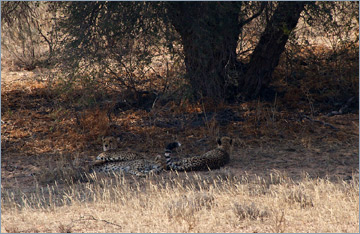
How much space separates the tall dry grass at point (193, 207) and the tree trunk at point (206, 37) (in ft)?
7.17

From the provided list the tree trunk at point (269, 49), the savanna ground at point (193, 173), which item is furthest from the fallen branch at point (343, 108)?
the tree trunk at point (269, 49)

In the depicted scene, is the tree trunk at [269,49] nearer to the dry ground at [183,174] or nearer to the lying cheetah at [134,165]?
the dry ground at [183,174]

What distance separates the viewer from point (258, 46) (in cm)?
925

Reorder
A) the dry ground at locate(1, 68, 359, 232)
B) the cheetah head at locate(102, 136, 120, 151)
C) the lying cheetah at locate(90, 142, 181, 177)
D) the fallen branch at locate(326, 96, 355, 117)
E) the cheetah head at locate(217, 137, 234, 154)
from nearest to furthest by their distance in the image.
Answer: the dry ground at locate(1, 68, 359, 232)
the lying cheetah at locate(90, 142, 181, 177)
the cheetah head at locate(217, 137, 234, 154)
the cheetah head at locate(102, 136, 120, 151)
the fallen branch at locate(326, 96, 355, 117)

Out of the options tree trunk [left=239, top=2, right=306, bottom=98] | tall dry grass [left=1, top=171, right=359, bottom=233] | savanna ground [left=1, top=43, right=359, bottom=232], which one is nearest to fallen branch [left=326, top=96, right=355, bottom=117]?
savanna ground [left=1, top=43, right=359, bottom=232]

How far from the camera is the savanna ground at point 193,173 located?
5.07 metres

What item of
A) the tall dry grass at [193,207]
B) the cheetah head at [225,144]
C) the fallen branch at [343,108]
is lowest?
the tall dry grass at [193,207]

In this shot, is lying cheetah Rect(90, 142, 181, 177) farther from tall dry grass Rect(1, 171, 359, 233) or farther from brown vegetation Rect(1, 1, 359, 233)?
tall dry grass Rect(1, 171, 359, 233)

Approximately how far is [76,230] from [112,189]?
53.4 inches

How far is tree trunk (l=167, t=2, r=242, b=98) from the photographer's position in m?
7.34

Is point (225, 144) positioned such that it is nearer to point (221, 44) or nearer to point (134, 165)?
point (134, 165)

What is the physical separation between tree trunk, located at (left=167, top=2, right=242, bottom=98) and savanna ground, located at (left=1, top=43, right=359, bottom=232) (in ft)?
2.11

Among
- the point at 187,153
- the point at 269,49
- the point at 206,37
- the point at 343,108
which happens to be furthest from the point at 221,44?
the point at 343,108

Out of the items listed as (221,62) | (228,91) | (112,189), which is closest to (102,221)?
(112,189)
